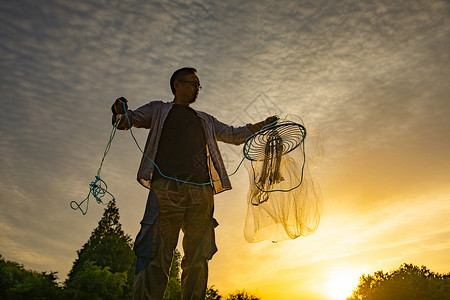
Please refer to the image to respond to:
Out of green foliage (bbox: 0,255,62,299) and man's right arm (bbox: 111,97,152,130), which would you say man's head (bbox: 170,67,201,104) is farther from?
green foliage (bbox: 0,255,62,299)

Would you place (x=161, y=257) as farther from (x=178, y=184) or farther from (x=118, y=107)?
(x=118, y=107)

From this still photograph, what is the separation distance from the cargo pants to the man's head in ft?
3.70

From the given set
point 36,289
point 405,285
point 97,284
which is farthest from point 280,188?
point 405,285

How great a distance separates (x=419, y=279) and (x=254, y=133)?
30.0 metres

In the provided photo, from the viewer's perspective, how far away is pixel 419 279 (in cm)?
2773

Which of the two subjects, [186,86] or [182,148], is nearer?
[182,148]

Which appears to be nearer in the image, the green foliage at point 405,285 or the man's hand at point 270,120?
the man's hand at point 270,120

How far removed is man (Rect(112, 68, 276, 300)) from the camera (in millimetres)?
3062

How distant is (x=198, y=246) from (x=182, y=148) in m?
0.98

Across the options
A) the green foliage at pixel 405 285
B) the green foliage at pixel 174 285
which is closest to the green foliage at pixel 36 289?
the green foliage at pixel 174 285

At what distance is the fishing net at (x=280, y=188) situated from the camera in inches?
158

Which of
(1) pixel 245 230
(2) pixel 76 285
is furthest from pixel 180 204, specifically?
(2) pixel 76 285

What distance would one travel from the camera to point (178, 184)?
3289 millimetres

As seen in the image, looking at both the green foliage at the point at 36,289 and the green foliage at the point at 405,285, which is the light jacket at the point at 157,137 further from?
the green foliage at the point at 405,285
